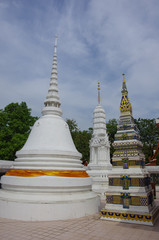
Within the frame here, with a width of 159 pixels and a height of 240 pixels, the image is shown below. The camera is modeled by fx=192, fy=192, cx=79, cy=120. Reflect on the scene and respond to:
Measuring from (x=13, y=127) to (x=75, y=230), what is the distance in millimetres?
19941

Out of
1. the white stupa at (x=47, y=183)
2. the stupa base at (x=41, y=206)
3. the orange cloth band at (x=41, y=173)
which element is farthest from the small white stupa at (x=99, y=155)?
the stupa base at (x=41, y=206)

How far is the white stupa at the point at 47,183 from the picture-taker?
9297 millimetres

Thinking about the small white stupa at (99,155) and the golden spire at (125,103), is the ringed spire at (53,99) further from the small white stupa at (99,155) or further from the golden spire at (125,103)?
the small white stupa at (99,155)

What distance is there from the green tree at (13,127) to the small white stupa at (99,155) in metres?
8.87

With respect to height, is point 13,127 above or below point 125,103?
above

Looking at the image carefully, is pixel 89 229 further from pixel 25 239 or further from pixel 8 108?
pixel 8 108

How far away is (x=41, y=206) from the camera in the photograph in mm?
9219

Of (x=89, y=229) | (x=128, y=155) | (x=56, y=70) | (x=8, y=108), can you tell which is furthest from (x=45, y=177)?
(x=8, y=108)

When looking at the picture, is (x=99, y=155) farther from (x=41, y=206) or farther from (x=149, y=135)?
(x=149, y=135)

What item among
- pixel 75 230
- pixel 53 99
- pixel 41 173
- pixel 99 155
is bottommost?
pixel 75 230

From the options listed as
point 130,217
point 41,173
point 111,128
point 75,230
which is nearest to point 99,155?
point 41,173

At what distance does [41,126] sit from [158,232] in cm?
882

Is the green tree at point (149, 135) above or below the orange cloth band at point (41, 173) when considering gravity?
above

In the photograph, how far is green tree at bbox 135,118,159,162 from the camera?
39750mm
